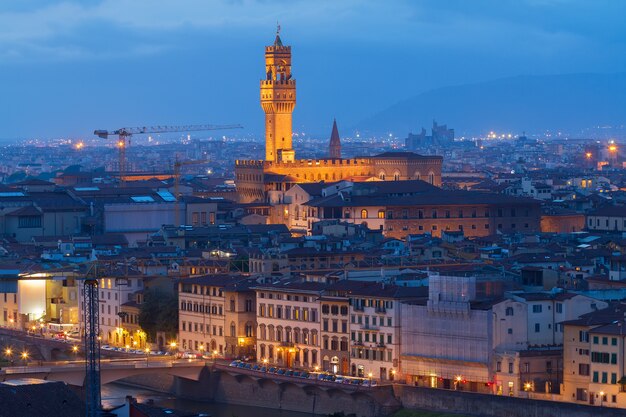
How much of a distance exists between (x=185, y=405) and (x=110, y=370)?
5.92ft

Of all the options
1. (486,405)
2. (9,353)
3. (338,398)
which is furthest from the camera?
(9,353)

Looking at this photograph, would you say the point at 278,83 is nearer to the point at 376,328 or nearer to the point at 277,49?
the point at 277,49

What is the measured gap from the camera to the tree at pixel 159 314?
184 feet

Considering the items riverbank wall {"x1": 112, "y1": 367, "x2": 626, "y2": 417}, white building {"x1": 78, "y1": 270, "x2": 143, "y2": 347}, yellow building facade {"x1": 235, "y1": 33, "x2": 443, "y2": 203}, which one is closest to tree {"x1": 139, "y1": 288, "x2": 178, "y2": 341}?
white building {"x1": 78, "y1": 270, "x2": 143, "y2": 347}

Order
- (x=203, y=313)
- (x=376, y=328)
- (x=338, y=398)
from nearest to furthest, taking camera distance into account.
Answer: (x=338, y=398), (x=376, y=328), (x=203, y=313)

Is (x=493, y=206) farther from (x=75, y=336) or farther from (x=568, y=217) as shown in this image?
(x=75, y=336)

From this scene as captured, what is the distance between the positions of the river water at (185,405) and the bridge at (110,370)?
1.72 ft

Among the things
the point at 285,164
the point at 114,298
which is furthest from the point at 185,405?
the point at 285,164

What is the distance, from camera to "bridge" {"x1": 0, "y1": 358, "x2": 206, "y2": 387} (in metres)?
46.9

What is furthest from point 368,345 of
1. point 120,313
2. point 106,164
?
point 106,164

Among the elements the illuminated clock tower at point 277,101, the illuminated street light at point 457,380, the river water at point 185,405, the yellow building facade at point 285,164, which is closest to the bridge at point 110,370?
the river water at point 185,405

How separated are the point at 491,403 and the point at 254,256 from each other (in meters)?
17.0

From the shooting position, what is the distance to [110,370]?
48469 mm

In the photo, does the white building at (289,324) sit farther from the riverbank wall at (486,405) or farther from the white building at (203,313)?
the riverbank wall at (486,405)
